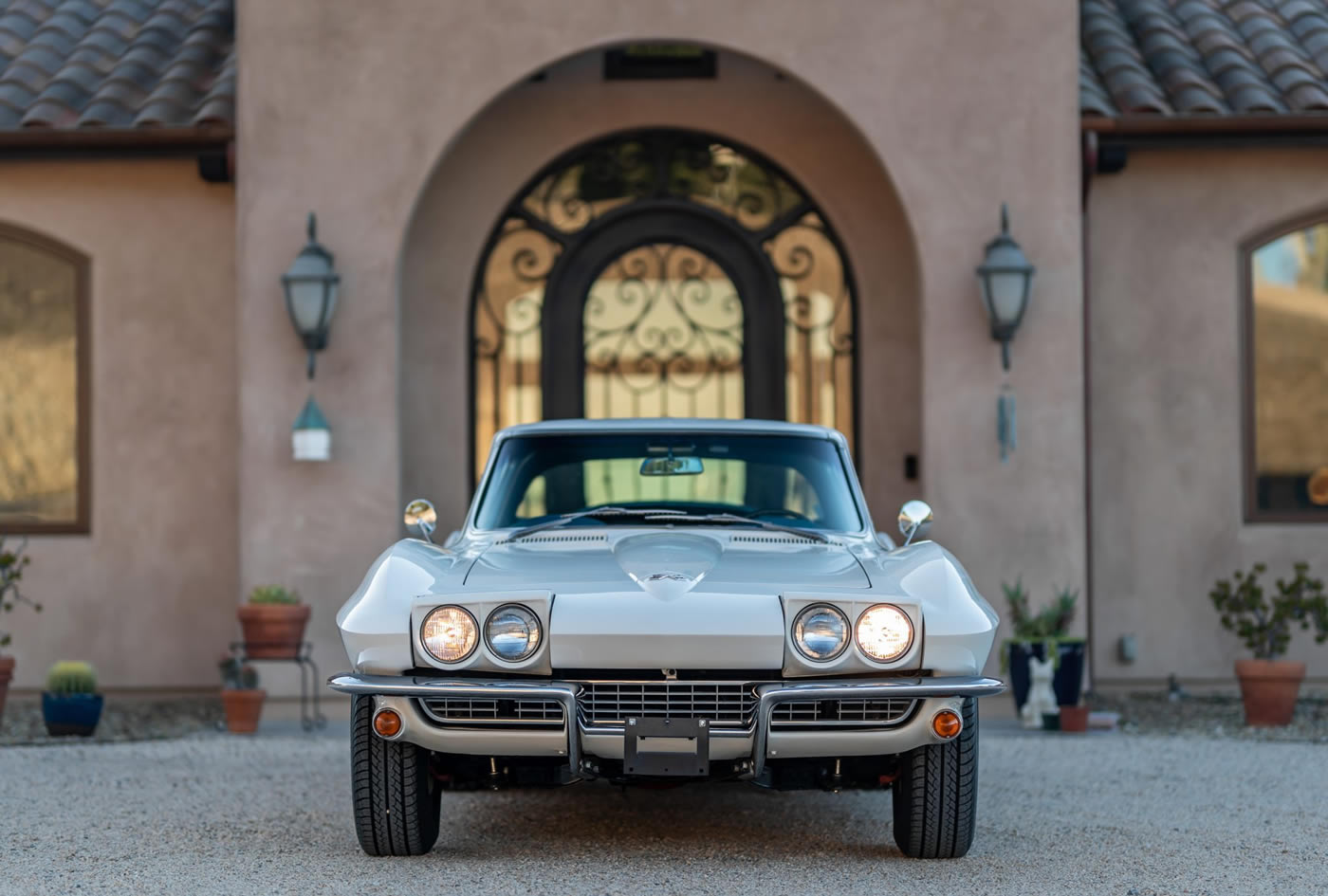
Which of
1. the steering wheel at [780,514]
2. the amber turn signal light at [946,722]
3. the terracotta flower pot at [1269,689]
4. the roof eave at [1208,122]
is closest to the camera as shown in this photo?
the amber turn signal light at [946,722]

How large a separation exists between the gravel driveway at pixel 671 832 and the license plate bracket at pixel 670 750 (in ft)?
1.09

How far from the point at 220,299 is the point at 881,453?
410 cm

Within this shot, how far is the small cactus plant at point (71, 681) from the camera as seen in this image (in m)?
8.17

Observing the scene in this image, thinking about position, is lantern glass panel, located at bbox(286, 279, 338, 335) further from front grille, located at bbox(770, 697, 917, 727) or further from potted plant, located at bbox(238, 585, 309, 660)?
front grille, located at bbox(770, 697, 917, 727)

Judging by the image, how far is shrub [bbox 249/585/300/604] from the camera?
836 cm

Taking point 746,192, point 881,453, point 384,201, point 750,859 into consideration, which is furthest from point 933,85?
point 750,859

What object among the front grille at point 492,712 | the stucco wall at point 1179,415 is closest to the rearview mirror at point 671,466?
the front grille at point 492,712

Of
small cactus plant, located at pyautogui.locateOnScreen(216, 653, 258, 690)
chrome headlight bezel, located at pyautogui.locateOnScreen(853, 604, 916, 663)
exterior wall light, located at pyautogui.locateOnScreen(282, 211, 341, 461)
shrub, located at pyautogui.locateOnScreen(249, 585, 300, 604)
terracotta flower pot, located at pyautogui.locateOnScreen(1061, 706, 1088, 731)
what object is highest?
exterior wall light, located at pyautogui.locateOnScreen(282, 211, 341, 461)

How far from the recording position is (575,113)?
9.77m

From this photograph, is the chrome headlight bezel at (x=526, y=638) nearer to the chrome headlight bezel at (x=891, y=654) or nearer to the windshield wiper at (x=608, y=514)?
the chrome headlight bezel at (x=891, y=654)

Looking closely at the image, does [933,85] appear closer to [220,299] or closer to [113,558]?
[220,299]

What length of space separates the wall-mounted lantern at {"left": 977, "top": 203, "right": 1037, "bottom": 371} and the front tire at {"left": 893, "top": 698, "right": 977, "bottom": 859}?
164 inches

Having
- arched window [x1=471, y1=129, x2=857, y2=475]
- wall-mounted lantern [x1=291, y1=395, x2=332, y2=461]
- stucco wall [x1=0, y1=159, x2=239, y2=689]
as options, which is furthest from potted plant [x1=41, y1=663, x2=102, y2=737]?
arched window [x1=471, y1=129, x2=857, y2=475]

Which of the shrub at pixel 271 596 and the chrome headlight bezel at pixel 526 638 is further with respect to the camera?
the shrub at pixel 271 596
